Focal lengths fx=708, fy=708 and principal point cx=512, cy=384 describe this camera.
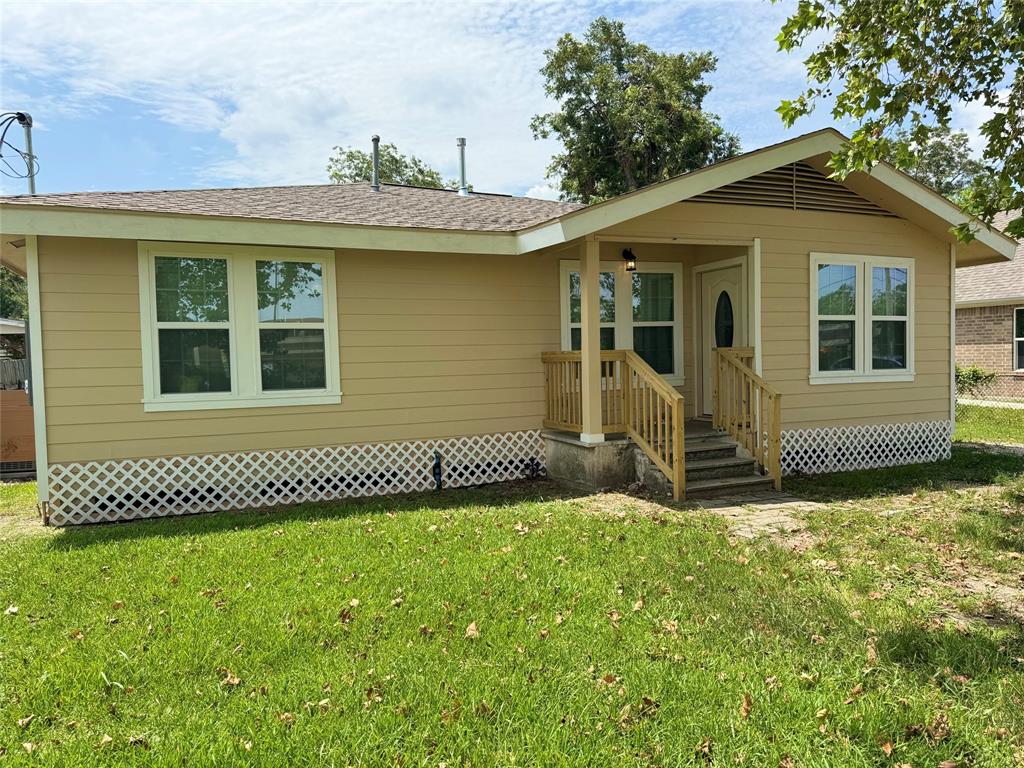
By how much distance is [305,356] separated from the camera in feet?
25.5

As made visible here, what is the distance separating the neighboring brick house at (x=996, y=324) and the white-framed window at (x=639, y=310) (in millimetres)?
12689

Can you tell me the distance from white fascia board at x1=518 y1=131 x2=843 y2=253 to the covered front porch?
40cm

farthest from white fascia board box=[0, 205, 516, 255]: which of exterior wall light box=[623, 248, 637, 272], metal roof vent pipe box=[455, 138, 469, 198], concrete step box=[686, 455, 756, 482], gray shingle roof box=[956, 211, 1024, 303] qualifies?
gray shingle roof box=[956, 211, 1024, 303]

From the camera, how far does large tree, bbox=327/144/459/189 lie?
37688 millimetres

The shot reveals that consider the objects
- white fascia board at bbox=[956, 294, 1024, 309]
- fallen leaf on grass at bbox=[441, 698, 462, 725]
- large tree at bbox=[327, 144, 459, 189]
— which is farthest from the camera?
large tree at bbox=[327, 144, 459, 189]

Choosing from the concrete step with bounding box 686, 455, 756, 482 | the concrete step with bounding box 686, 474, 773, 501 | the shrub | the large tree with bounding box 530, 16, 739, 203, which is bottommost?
the concrete step with bounding box 686, 474, 773, 501

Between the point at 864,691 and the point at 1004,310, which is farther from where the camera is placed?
the point at 1004,310

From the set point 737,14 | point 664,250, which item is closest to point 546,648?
point 664,250

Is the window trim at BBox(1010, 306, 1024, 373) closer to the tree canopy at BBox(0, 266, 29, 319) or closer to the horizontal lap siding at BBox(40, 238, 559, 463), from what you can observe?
the horizontal lap siding at BBox(40, 238, 559, 463)

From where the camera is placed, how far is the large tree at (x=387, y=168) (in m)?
37.7

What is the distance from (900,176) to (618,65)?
818 inches

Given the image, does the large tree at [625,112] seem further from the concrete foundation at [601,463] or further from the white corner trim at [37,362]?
the white corner trim at [37,362]

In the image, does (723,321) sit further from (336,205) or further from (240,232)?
(240,232)

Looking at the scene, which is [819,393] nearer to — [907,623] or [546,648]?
[907,623]
